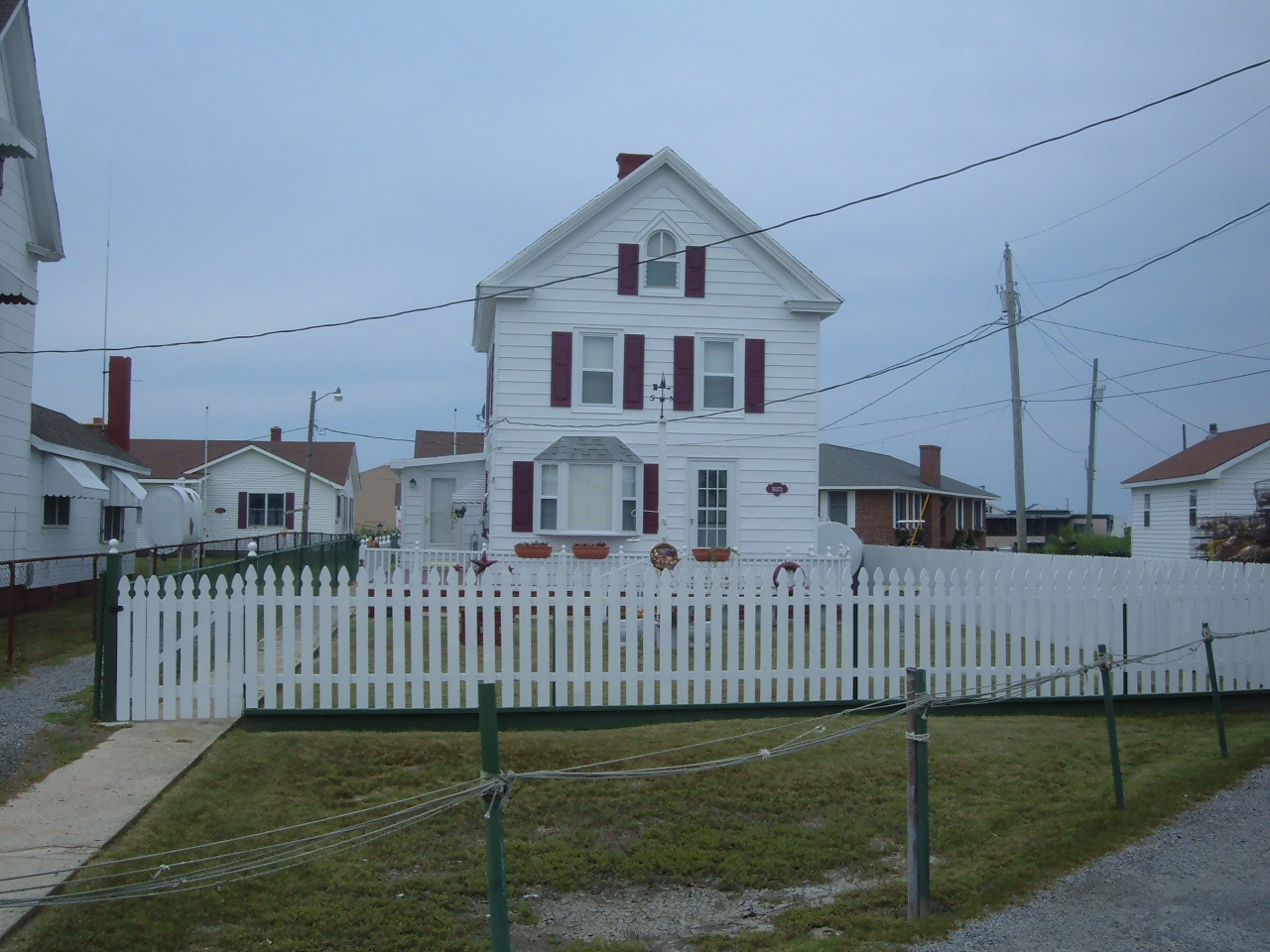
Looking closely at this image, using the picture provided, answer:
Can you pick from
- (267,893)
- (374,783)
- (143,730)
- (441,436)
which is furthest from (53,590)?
(441,436)

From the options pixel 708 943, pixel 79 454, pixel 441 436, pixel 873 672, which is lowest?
pixel 708 943

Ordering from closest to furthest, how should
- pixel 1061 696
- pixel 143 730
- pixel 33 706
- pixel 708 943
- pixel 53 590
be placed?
pixel 708 943, pixel 143 730, pixel 33 706, pixel 1061 696, pixel 53 590

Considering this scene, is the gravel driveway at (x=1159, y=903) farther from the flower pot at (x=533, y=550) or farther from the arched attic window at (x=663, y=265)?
the arched attic window at (x=663, y=265)

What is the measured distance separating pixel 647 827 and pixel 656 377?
47.2 feet

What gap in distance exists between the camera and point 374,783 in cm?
727

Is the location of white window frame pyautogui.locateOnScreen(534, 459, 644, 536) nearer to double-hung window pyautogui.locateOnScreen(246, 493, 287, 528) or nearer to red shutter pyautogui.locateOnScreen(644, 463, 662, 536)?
red shutter pyautogui.locateOnScreen(644, 463, 662, 536)

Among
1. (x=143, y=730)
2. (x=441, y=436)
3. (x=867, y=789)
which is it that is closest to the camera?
(x=867, y=789)

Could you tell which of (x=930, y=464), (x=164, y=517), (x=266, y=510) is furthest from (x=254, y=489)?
(x=930, y=464)

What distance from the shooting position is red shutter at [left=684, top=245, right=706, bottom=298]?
20297mm

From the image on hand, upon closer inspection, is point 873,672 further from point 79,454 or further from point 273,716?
point 79,454

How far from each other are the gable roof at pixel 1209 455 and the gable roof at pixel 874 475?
7.73 metres

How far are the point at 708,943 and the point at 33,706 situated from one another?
7.04 metres

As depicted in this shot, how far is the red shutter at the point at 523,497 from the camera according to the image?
19984 mm

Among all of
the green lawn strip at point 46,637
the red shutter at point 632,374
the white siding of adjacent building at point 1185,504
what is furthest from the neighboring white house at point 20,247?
the white siding of adjacent building at point 1185,504
